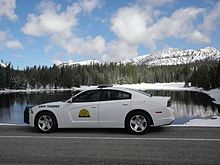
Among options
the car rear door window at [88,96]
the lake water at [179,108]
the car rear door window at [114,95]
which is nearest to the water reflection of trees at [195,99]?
the lake water at [179,108]

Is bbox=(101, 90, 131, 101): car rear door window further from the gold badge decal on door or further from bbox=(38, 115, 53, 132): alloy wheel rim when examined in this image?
bbox=(38, 115, 53, 132): alloy wheel rim

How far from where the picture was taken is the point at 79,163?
680 cm

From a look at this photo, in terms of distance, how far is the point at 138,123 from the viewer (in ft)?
34.1

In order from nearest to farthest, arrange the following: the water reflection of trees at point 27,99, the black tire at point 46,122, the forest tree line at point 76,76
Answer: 1. the black tire at point 46,122
2. the water reflection of trees at point 27,99
3. the forest tree line at point 76,76

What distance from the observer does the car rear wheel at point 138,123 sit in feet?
33.8

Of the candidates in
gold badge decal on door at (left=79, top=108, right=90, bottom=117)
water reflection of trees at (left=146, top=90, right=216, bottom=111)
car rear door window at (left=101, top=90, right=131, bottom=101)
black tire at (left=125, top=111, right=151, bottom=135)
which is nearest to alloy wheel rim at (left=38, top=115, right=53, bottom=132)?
gold badge decal on door at (left=79, top=108, right=90, bottom=117)

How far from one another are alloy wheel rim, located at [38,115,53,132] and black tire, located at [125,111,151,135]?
8.66 feet

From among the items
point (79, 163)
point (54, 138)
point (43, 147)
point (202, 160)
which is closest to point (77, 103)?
point (54, 138)

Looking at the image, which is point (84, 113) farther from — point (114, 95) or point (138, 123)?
point (138, 123)

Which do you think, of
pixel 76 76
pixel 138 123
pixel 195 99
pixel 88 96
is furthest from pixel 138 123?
pixel 76 76

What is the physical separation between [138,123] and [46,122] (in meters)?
3.17

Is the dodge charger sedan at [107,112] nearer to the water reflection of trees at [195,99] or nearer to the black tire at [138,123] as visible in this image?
the black tire at [138,123]

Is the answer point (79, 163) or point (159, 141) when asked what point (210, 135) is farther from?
point (79, 163)

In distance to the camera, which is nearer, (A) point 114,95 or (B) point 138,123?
(B) point 138,123
